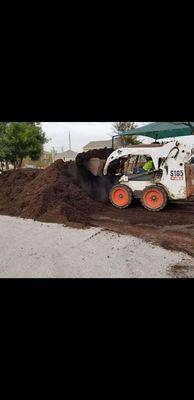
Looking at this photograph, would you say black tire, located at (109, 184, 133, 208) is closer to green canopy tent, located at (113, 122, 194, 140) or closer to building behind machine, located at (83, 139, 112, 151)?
green canopy tent, located at (113, 122, 194, 140)

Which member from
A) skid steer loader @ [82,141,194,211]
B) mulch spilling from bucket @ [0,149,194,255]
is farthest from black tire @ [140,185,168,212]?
mulch spilling from bucket @ [0,149,194,255]

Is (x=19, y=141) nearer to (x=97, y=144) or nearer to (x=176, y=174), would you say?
(x=176, y=174)

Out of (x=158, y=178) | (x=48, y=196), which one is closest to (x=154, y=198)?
(x=158, y=178)

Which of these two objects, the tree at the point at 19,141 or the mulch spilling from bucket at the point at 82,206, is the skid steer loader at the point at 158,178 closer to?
the mulch spilling from bucket at the point at 82,206

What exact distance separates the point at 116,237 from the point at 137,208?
2.57m

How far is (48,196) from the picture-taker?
7848 mm

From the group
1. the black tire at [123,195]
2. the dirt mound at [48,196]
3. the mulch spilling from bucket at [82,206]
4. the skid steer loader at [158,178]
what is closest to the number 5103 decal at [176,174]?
the skid steer loader at [158,178]

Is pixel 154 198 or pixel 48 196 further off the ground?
pixel 48 196

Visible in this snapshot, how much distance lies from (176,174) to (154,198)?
79 centimetres

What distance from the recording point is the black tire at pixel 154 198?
772cm

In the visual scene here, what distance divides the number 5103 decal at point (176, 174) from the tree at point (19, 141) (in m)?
11.6
